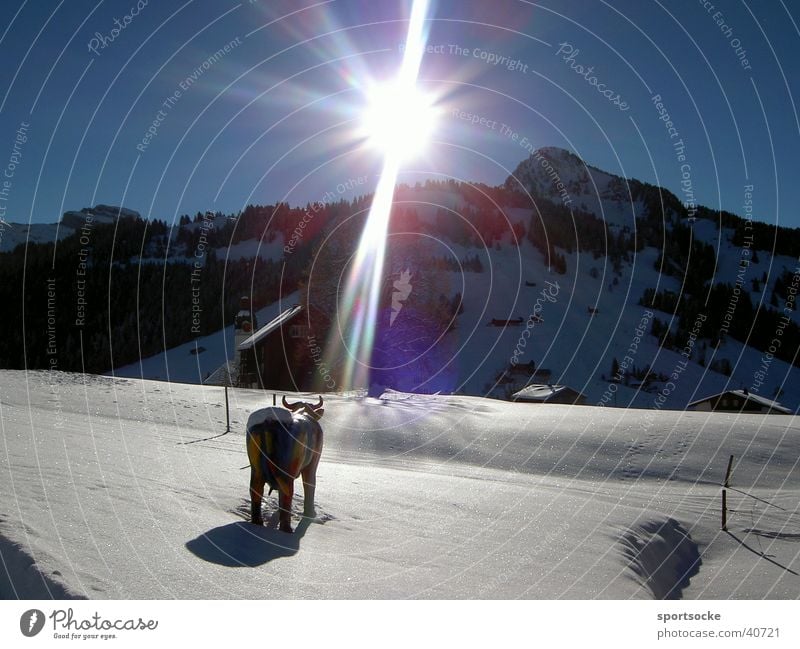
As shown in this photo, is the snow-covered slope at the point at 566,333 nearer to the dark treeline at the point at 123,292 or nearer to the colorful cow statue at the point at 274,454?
the dark treeline at the point at 123,292

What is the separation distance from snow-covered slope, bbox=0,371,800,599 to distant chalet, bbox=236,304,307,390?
15716 millimetres

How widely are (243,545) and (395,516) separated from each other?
2982 millimetres

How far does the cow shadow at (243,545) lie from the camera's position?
5.36 metres

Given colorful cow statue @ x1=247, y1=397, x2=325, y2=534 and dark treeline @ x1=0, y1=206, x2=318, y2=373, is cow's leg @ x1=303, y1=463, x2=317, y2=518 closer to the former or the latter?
colorful cow statue @ x1=247, y1=397, x2=325, y2=534

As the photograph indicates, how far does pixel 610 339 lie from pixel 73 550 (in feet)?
366

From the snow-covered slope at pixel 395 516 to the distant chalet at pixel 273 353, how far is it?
51.6 feet

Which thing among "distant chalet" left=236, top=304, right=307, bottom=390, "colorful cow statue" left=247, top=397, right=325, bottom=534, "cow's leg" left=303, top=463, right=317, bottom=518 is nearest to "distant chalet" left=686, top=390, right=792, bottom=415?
"distant chalet" left=236, top=304, right=307, bottom=390

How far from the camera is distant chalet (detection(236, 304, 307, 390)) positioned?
37406 millimetres

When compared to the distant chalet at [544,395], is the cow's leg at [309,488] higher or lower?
higher

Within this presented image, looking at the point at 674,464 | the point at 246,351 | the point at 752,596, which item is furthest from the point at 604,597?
the point at 246,351

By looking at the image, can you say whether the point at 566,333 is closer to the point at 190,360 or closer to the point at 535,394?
the point at 190,360

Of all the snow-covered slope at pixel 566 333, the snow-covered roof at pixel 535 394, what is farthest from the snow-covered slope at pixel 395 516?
the snow-covered slope at pixel 566 333

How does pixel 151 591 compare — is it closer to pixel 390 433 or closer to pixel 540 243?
pixel 390 433

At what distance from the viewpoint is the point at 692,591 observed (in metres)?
8.09
